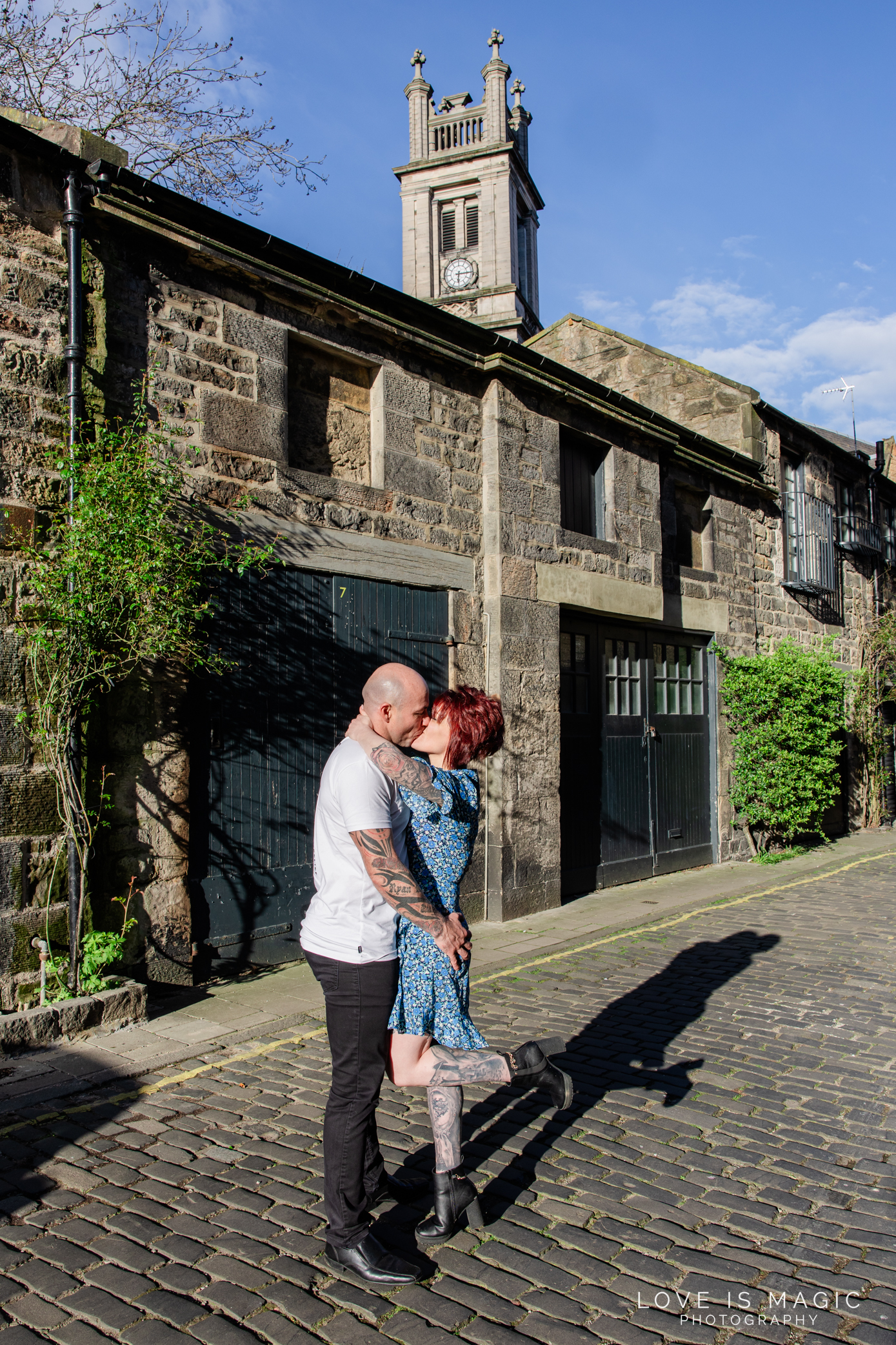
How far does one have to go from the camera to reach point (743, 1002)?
543 cm

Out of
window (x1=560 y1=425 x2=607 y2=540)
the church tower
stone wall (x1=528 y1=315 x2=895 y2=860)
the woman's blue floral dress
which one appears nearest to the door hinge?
window (x1=560 y1=425 x2=607 y2=540)

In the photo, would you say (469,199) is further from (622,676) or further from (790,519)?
(622,676)

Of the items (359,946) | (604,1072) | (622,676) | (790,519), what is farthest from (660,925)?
(790,519)

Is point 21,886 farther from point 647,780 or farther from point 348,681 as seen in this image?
point 647,780

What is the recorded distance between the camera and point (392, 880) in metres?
2.62

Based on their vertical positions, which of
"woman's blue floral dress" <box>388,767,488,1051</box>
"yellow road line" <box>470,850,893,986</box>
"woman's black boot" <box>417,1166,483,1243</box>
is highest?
"woman's blue floral dress" <box>388,767,488,1051</box>

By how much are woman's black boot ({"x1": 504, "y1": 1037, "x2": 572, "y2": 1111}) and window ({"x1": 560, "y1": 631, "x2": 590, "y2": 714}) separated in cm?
603

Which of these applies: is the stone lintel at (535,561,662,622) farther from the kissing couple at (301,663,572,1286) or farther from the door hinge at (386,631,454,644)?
the kissing couple at (301,663,572,1286)

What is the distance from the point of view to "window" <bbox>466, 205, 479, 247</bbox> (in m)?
43.7

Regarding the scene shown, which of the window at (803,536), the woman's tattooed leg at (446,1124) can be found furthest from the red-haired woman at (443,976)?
the window at (803,536)

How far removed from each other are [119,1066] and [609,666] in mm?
6682

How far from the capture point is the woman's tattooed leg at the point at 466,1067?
283 cm

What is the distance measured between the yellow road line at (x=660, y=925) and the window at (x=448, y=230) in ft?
132

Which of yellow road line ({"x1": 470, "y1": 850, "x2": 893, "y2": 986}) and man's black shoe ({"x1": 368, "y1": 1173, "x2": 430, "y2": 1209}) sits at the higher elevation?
man's black shoe ({"x1": 368, "y1": 1173, "x2": 430, "y2": 1209})
